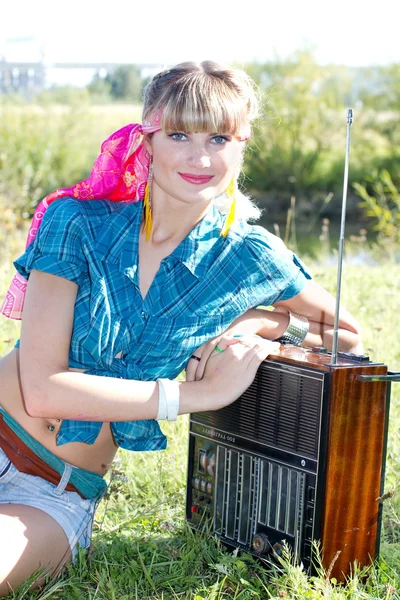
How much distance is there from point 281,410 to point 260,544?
37cm

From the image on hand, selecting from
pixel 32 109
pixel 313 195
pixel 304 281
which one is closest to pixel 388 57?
pixel 313 195

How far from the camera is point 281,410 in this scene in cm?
202

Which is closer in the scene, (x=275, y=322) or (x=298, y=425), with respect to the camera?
(x=298, y=425)

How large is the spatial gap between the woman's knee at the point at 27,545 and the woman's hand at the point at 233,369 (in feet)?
1.76

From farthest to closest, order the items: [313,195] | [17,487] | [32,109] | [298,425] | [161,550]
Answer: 1. [313,195]
2. [32,109]
3. [161,550]
4. [17,487]
5. [298,425]

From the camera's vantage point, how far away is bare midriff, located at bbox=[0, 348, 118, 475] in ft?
7.01

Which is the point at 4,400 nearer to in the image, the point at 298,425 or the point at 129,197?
the point at 129,197

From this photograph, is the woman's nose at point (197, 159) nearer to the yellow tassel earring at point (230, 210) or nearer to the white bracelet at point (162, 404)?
the yellow tassel earring at point (230, 210)

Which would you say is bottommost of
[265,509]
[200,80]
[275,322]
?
[265,509]

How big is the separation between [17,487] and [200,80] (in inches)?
46.0

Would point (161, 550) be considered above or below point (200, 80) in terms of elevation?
below

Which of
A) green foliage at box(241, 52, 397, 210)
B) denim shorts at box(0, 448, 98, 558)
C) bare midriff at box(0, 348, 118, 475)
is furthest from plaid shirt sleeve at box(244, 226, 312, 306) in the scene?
green foliage at box(241, 52, 397, 210)

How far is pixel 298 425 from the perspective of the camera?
1.97 meters

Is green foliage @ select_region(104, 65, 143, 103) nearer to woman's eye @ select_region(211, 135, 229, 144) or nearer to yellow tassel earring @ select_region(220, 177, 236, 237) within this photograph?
yellow tassel earring @ select_region(220, 177, 236, 237)
